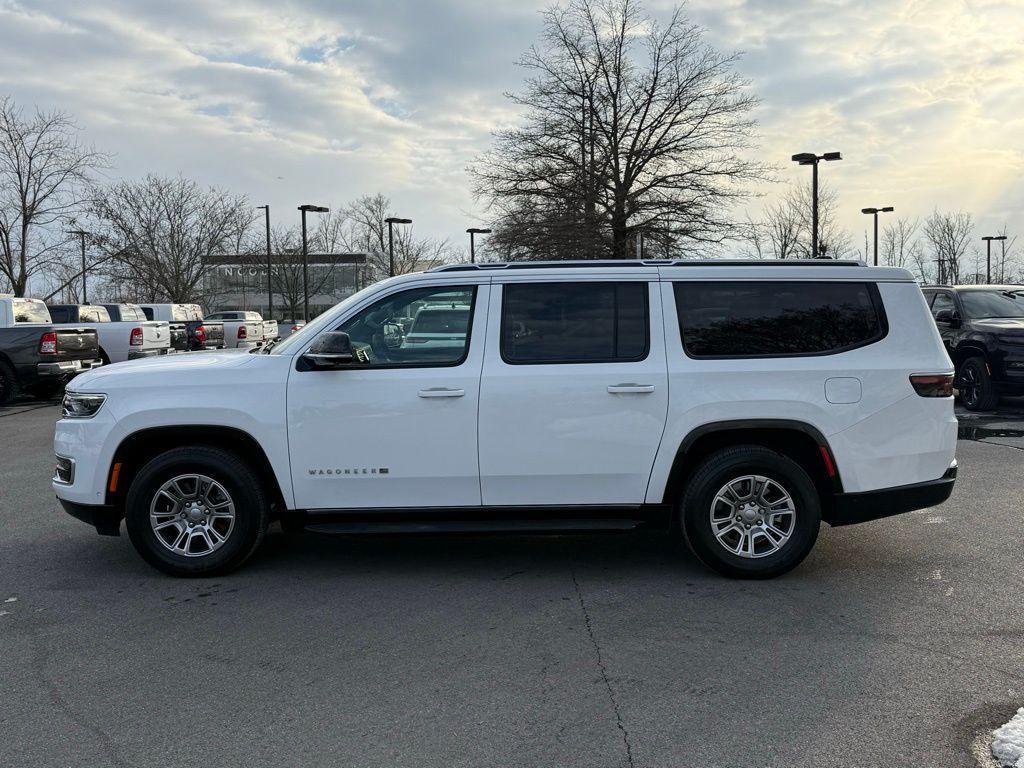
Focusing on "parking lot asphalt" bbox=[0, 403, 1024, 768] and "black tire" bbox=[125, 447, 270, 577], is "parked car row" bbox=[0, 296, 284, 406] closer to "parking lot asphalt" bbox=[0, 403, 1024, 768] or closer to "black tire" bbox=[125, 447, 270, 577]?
"black tire" bbox=[125, 447, 270, 577]

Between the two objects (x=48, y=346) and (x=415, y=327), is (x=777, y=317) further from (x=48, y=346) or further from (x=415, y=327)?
(x=48, y=346)

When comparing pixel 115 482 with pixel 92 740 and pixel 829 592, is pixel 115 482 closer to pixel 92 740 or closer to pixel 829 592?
pixel 92 740

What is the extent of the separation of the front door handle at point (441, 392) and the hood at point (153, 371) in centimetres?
114

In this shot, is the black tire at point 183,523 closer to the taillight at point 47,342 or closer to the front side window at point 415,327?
the front side window at point 415,327

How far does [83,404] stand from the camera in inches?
209

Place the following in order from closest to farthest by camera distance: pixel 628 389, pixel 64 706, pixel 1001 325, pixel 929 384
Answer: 1. pixel 64 706
2. pixel 628 389
3. pixel 929 384
4. pixel 1001 325

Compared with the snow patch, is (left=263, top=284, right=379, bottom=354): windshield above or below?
above

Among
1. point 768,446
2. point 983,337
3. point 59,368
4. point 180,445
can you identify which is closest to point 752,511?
Result: point 768,446

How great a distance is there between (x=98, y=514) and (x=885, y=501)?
4808 mm

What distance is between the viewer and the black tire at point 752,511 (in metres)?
5.07

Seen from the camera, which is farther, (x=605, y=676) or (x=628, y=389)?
(x=628, y=389)

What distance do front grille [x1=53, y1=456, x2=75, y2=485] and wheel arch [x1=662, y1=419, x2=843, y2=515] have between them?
3638mm

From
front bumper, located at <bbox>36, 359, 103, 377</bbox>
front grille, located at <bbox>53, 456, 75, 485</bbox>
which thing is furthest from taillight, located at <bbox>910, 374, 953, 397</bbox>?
front bumper, located at <bbox>36, 359, 103, 377</bbox>

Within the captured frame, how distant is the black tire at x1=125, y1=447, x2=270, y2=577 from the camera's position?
5.17m
